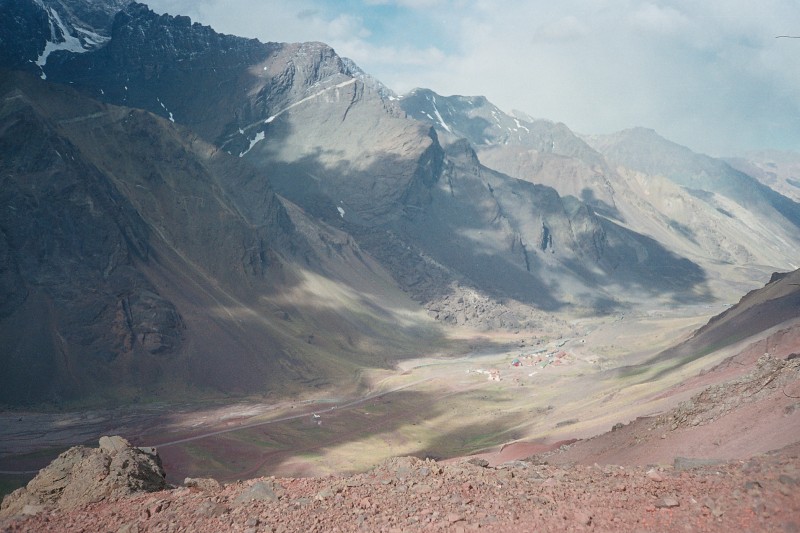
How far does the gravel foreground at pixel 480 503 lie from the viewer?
15.1 m

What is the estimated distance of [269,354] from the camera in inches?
4980

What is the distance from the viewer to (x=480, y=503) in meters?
16.6

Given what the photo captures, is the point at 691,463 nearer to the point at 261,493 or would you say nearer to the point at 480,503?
the point at 480,503

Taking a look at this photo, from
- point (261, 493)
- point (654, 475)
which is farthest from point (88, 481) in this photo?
point (654, 475)

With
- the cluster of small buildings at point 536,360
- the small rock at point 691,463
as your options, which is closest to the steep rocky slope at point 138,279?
the cluster of small buildings at point 536,360

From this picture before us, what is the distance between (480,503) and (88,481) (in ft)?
38.9

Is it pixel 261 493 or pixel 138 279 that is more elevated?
pixel 138 279

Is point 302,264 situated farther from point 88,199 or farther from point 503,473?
point 503,473

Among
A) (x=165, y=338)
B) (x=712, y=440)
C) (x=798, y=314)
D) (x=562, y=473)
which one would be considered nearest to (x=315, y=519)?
(x=562, y=473)

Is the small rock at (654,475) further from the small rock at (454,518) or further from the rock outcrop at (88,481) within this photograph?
the rock outcrop at (88,481)

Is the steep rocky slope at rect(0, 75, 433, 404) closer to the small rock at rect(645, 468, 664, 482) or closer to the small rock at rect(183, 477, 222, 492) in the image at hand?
the small rock at rect(183, 477, 222, 492)

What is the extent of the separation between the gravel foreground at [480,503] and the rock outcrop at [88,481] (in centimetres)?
72

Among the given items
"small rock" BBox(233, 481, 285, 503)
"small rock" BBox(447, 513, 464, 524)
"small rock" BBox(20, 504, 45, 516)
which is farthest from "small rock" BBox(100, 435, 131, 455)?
"small rock" BBox(447, 513, 464, 524)

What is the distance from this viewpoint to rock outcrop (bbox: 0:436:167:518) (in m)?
20.2
